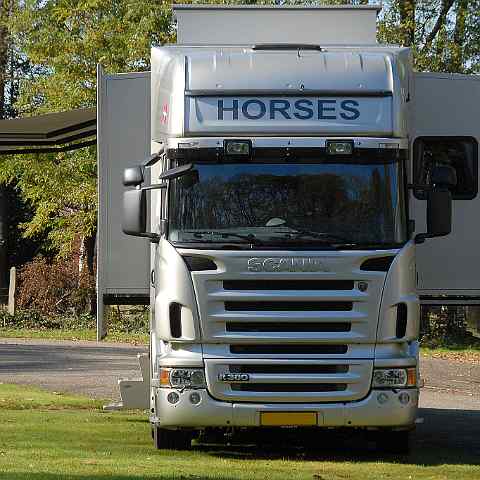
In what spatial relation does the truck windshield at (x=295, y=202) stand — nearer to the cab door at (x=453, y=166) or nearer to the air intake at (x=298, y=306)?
the air intake at (x=298, y=306)

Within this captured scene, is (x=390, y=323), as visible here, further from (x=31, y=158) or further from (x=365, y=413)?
(x=31, y=158)

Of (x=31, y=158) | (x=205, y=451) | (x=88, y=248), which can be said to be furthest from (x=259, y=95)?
(x=88, y=248)

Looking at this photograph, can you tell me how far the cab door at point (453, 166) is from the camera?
1405cm

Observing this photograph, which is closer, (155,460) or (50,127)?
(155,460)

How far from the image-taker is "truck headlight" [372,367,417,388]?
40.5ft

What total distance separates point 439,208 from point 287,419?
2359 mm

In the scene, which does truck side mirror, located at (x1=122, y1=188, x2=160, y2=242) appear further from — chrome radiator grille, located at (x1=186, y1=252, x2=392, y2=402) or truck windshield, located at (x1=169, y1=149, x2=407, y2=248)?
chrome radiator grille, located at (x1=186, y1=252, x2=392, y2=402)

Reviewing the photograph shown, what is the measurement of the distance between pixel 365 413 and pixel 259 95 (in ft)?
9.97

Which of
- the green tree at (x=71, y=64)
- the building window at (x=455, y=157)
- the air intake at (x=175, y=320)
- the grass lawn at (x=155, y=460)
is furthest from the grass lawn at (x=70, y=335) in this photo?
the air intake at (x=175, y=320)

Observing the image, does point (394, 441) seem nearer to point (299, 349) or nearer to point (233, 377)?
point (299, 349)

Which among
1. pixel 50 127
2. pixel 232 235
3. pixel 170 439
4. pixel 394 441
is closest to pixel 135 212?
pixel 232 235

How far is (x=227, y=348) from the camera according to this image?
12.3m

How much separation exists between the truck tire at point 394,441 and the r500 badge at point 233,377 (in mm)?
1846

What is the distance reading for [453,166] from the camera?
14008 mm
